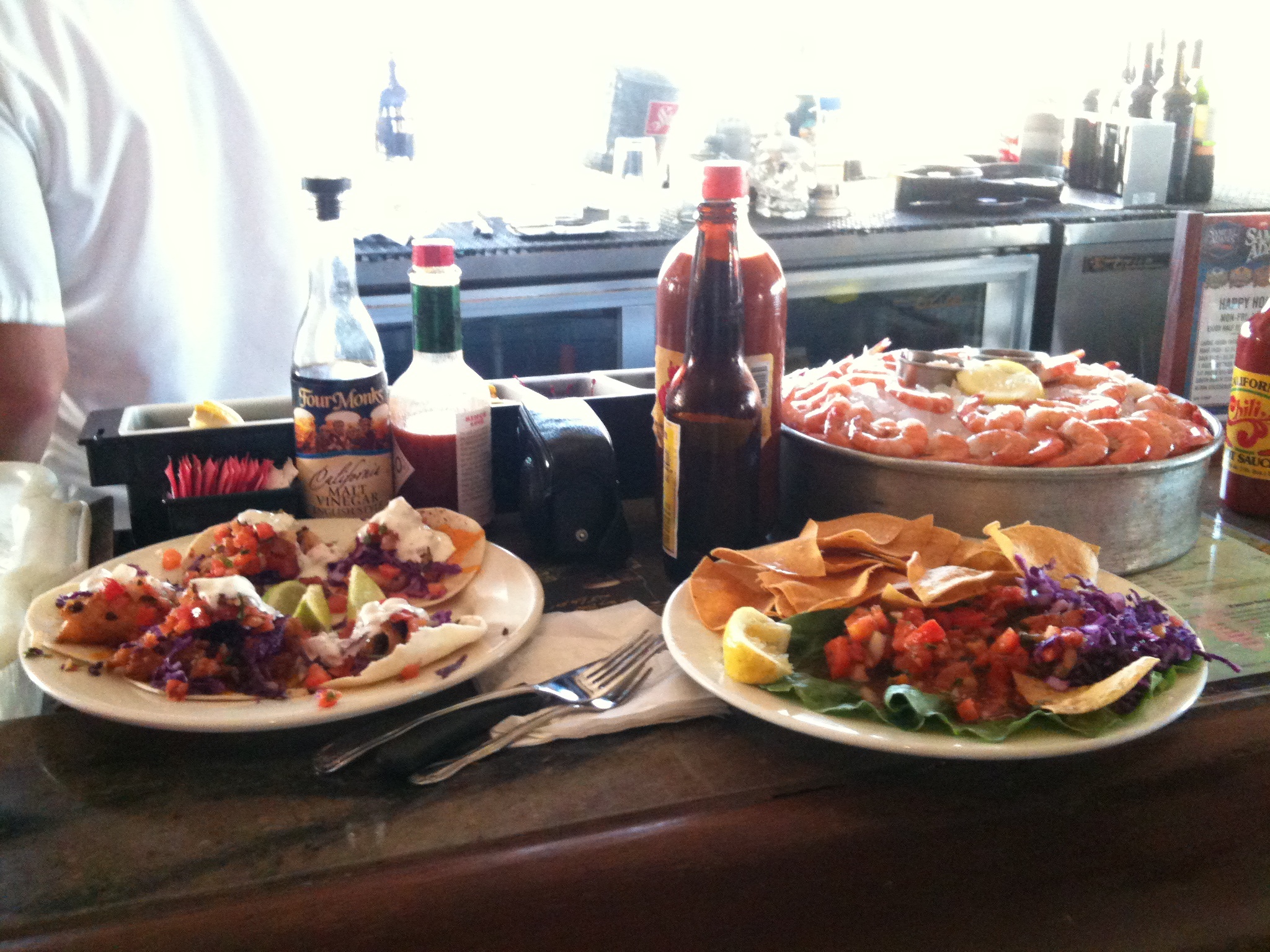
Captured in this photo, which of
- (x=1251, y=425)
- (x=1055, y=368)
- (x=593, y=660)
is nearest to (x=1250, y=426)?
(x=1251, y=425)

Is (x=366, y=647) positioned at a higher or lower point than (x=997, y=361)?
lower

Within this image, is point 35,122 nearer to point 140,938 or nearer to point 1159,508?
point 140,938

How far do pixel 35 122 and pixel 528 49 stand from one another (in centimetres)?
171

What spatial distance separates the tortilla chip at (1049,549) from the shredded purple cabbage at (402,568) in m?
0.46

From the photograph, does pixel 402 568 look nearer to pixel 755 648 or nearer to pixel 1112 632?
pixel 755 648

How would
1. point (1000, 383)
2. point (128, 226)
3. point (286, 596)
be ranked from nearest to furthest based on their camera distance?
point (286, 596) → point (1000, 383) → point (128, 226)

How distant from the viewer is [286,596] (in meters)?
0.94

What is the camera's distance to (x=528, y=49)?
118 inches

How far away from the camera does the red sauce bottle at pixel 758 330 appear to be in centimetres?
108

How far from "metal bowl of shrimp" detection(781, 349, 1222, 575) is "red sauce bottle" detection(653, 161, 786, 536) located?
0.17 feet

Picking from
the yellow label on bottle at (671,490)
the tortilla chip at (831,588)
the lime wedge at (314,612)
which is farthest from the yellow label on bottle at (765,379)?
the lime wedge at (314,612)

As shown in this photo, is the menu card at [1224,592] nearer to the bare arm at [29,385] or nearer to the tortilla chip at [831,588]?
the tortilla chip at [831,588]

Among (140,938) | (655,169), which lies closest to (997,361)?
(140,938)

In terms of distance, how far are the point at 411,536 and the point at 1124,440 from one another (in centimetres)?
67
